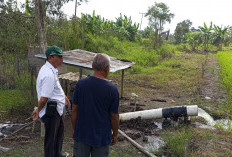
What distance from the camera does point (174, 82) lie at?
1252cm

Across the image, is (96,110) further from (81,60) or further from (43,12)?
(43,12)

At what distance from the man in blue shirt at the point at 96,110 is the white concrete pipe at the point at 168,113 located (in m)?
3.72

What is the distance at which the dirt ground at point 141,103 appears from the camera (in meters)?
4.93

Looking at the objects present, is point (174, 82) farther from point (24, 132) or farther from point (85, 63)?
point (24, 132)

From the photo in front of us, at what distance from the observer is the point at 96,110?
2727mm

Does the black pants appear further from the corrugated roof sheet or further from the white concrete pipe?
the white concrete pipe

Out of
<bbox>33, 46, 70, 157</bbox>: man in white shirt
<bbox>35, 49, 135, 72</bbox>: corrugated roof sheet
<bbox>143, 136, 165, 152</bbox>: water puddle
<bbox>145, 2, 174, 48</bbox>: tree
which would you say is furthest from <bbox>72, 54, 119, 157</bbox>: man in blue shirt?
<bbox>145, 2, 174, 48</bbox>: tree

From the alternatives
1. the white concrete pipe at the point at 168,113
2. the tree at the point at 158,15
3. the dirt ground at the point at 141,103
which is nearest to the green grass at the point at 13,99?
the dirt ground at the point at 141,103

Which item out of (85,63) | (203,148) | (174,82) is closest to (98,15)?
(174,82)

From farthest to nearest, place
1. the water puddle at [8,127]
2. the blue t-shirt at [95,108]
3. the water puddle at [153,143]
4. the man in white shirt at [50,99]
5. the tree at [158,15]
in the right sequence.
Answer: the tree at [158,15]
the water puddle at [8,127]
the water puddle at [153,143]
the man in white shirt at [50,99]
the blue t-shirt at [95,108]

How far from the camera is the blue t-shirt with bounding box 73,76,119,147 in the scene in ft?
8.77

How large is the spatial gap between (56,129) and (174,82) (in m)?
9.53

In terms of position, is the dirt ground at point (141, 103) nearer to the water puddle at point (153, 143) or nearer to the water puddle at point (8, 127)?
the water puddle at point (153, 143)

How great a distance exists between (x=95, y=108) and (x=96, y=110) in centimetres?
2
